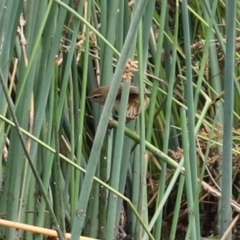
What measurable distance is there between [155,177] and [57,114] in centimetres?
61

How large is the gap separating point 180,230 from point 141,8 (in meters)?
1.10

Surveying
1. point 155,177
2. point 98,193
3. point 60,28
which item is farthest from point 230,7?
point 155,177

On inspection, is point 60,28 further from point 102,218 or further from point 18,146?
point 102,218

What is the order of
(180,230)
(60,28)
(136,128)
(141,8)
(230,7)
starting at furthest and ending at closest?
(180,230) < (136,128) < (60,28) < (230,7) < (141,8)

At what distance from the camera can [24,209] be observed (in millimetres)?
1215

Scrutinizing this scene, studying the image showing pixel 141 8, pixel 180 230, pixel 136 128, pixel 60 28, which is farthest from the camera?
pixel 180 230

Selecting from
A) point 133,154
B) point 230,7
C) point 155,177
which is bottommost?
point 155,177

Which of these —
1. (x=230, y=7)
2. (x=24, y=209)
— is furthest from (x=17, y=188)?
(x=230, y=7)

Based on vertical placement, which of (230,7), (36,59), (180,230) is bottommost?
(180,230)

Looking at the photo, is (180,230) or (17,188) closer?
(17,188)

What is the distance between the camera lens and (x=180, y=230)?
5.64ft

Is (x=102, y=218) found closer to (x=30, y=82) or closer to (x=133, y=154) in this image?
(x=133, y=154)

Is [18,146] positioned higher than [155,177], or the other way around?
[18,146]

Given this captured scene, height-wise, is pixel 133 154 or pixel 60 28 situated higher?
pixel 60 28
